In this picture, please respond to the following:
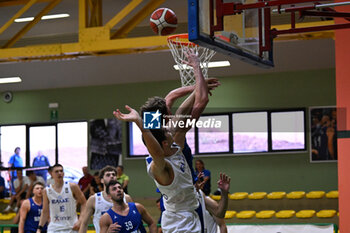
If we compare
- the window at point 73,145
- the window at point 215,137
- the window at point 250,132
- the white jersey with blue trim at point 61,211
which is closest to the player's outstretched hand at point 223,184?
the white jersey with blue trim at point 61,211

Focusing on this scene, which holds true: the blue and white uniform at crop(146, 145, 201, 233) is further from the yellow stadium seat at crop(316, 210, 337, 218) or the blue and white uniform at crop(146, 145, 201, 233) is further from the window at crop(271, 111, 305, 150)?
the window at crop(271, 111, 305, 150)

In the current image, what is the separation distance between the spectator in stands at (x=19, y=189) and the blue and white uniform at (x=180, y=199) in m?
10.5

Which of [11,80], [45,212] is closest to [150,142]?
[45,212]

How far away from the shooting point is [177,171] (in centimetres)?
501

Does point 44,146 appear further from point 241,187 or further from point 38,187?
point 38,187

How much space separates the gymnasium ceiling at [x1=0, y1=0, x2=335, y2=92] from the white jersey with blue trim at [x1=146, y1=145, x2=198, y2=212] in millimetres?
8794

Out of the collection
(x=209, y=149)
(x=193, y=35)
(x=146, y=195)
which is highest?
(x=193, y=35)

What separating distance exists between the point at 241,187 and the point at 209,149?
133 cm

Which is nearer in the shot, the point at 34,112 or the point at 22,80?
the point at 22,80

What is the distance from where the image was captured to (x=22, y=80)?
56.8ft

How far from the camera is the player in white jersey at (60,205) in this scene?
9961mm

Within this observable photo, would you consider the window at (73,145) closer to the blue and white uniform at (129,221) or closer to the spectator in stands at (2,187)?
the spectator in stands at (2,187)

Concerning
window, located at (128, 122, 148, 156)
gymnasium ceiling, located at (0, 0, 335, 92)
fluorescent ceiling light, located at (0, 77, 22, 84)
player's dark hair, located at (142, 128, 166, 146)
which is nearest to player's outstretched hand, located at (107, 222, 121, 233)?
player's dark hair, located at (142, 128, 166, 146)

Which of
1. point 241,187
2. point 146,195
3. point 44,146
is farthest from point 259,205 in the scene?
point 44,146
